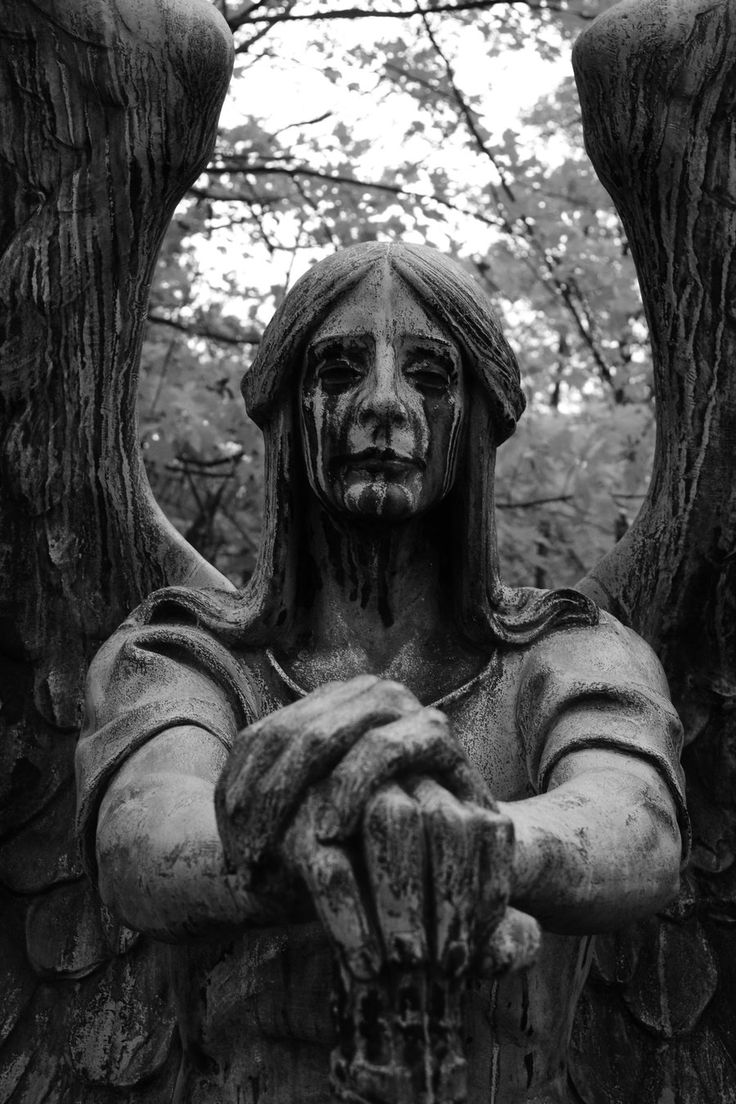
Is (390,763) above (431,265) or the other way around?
the other way around

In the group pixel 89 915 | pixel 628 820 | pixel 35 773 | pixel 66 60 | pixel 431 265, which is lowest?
pixel 89 915

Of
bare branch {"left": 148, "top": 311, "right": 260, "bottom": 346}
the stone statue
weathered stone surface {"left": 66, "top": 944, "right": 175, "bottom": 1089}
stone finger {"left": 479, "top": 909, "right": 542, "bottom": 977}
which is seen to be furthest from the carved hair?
bare branch {"left": 148, "top": 311, "right": 260, "bottom": 346}

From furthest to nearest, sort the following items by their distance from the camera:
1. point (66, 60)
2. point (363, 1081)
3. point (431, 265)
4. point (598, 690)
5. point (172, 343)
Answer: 1. point (172, 343)
2. point (66, 60)
3. point (431, 265)
4. point (598, 690)
5. point (363, 1081)

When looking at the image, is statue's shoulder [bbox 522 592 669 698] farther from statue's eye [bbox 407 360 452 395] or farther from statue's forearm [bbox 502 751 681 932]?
statue's eye [bbox 407 360 452 395]

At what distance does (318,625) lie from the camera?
11.1ft

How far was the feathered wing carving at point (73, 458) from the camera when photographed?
138 inches

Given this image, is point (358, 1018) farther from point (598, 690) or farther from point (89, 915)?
point (89, 915)

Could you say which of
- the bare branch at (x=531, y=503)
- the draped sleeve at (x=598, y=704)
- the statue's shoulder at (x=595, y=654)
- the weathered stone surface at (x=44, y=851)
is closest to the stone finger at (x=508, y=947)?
the draped sleeve at (x=598, y=704)

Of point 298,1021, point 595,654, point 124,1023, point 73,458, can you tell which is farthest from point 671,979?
point 73,458

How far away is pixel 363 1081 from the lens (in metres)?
2.19

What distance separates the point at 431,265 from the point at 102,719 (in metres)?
1.08

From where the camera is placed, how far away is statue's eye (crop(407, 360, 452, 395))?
3.16 m

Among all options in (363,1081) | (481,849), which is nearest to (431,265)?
(481,849)

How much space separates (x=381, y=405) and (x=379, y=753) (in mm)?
1002
